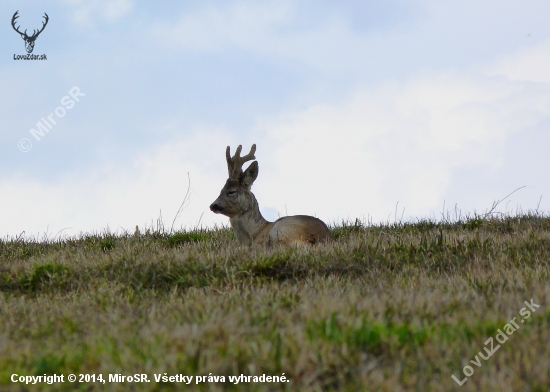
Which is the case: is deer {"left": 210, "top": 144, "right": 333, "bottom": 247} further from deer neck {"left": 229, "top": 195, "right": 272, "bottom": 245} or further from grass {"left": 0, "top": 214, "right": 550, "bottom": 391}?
grass {"left": 0, "top": 214, "right": 550, "bottom": 391}

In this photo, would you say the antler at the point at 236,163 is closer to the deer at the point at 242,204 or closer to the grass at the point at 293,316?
the deer at the point at 242,204

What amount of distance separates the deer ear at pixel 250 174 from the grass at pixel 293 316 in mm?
2670

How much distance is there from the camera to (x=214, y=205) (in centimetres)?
1020

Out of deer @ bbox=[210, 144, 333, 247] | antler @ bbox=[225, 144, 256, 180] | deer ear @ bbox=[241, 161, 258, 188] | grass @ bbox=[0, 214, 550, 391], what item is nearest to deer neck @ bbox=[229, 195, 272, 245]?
deer @ bbox=[210, 144, 333, 247]

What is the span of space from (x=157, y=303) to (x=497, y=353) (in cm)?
306

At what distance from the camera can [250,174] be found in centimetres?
1049

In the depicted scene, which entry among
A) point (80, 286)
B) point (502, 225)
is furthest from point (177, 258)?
point (502, 225)

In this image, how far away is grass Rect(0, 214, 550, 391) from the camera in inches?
142

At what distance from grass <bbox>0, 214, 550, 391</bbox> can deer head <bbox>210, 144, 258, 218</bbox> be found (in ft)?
7.91

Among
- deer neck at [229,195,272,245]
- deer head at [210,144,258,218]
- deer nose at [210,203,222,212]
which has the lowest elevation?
deer neck at [229,195,272,245]

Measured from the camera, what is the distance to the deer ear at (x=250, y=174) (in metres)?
10.4

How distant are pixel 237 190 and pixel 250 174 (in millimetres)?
348

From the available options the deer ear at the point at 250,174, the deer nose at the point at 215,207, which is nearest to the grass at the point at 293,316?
the deer nose at the point at 215,207

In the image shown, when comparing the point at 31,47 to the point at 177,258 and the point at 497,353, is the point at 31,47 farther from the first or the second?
the point at 497,353
